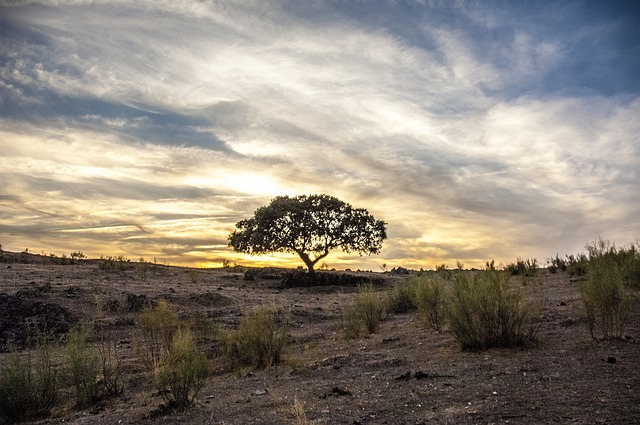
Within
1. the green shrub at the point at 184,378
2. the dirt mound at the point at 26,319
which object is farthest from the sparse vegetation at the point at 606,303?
the dirt mound at the point at 26,319

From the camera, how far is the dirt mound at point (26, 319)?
14.1 meters

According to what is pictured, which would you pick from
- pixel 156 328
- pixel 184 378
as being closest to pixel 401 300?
pixel 156 328

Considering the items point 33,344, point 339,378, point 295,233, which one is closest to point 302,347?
point 339,378

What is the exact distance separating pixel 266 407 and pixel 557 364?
3960 millimetres

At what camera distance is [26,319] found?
49.2 ft

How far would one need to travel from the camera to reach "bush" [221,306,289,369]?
954cm

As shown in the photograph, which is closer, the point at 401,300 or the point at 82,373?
the point at 82,373

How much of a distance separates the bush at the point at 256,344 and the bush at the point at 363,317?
8.46 ft

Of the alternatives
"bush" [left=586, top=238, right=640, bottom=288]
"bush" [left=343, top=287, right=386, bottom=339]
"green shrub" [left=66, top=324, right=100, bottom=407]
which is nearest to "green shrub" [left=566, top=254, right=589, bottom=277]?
"bush" [left=586, top=238, right=640, bottom=288]

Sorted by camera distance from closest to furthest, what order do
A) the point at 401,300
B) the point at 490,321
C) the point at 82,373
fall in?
the point at 82,373 → the point at 490,321 → the point at 401,300

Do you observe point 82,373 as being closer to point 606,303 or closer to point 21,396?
point 21,396

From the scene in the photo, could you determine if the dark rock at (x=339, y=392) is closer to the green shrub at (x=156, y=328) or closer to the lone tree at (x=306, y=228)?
the green shrub at (x=156, y=328)

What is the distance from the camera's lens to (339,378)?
7.95 metres

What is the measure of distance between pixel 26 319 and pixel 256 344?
899cm
